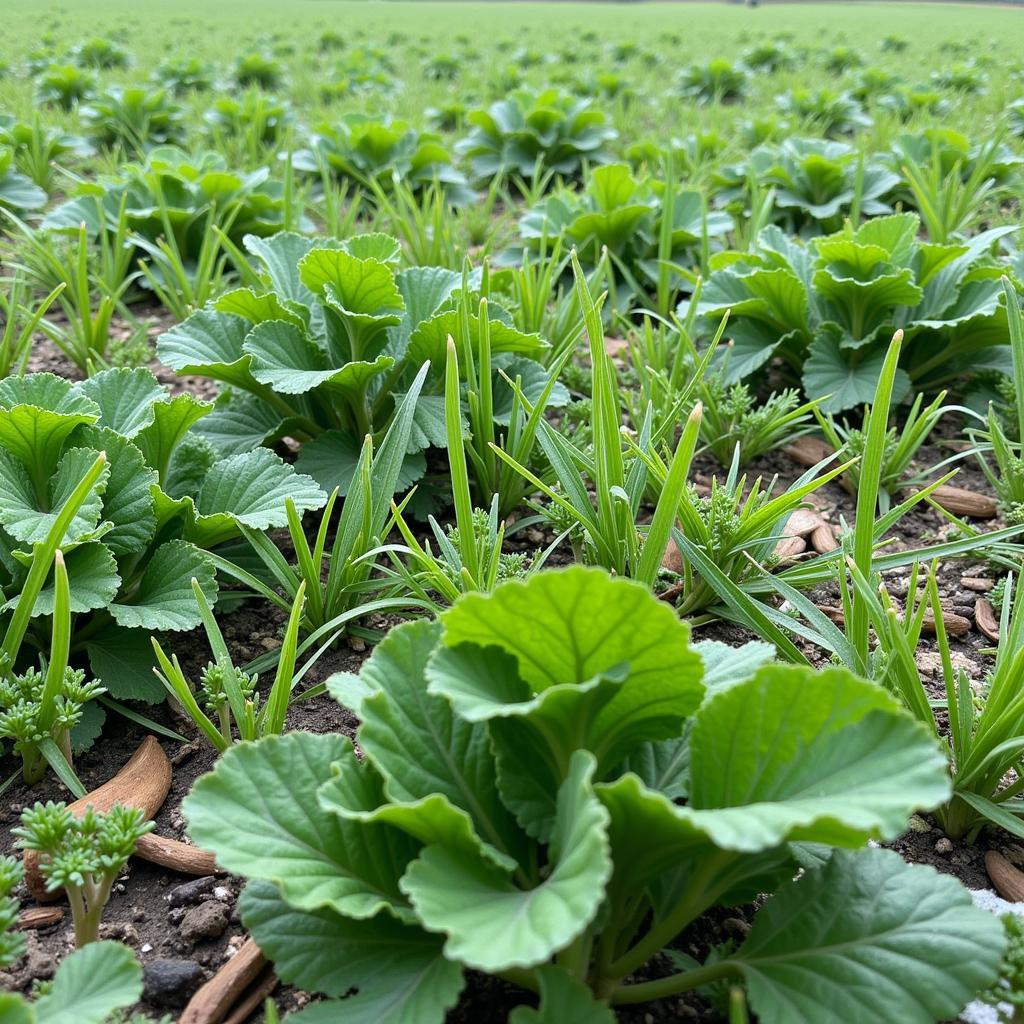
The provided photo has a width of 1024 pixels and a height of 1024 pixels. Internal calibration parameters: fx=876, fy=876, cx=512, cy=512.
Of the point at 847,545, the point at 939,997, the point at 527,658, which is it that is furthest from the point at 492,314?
the point at 939,997

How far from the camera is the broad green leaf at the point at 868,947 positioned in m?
0.77

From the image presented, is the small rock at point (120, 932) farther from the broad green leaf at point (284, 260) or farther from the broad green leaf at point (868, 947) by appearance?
the broad green leaf at point (284, 260)

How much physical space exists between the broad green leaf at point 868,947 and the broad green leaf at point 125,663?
2.95 feet

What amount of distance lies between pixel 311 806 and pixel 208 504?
0.69 m

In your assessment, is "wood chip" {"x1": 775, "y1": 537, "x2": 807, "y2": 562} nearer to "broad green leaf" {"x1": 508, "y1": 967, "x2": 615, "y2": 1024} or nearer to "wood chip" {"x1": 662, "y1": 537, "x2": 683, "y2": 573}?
"wood chip" {"x1": 662, "y1": 537, "x2": 683, "y2": 573}

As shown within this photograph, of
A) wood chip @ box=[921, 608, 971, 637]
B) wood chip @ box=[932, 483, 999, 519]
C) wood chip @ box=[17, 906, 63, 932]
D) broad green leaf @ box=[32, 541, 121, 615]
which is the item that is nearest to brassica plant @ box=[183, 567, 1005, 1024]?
wood chip @ box=[17, 906, 63, 932]

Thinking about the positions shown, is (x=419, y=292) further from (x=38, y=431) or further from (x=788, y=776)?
(x=788, y=776)

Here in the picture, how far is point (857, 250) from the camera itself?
186 cm

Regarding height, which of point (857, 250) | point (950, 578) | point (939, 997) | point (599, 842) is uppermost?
point (857, 250)

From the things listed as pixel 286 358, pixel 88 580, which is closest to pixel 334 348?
pixel 286 358

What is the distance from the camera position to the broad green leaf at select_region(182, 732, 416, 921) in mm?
820

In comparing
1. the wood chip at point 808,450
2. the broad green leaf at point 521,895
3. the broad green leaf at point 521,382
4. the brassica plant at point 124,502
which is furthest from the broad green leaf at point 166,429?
the wood chip at point 808,450

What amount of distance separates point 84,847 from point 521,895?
0.52 m

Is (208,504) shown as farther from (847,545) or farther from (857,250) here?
(857,250)
